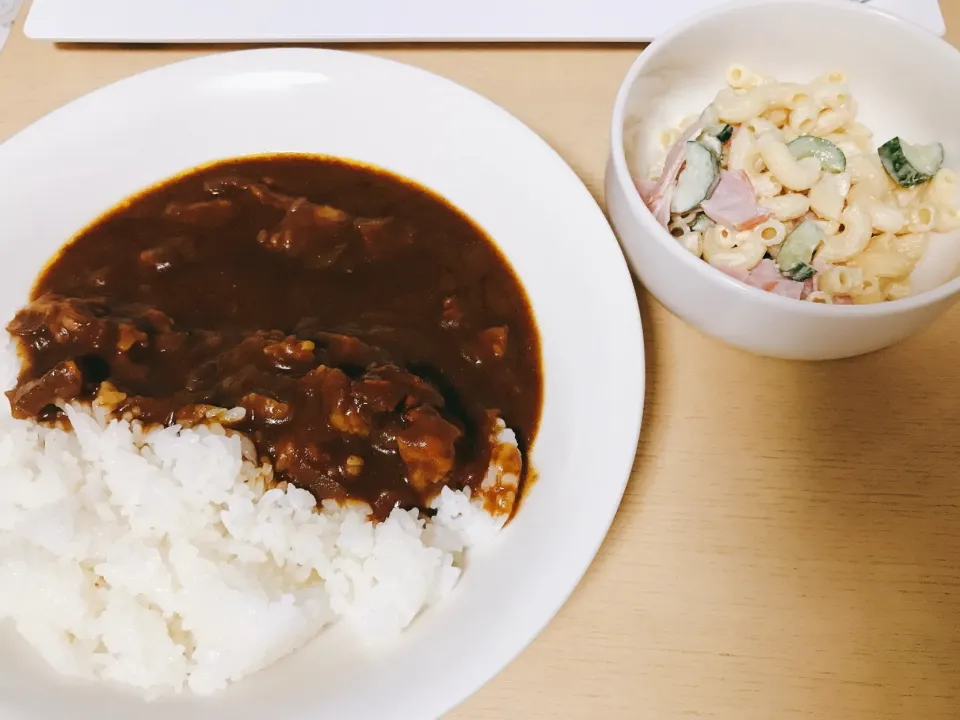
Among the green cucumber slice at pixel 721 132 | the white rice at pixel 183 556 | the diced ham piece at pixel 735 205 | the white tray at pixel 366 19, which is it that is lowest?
the white rice at pixel 183 556

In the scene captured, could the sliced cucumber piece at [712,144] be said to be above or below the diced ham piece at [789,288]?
above

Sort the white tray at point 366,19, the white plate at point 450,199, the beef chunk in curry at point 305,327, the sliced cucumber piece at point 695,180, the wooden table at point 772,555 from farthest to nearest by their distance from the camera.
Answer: the white tray at point 366,19, the sliced cucumber piece at point 695,180, the beef chunk in curry at point 305,327, the wooden table at point 772,555, the white plate at point 450,199

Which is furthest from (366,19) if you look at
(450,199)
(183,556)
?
(183,556)

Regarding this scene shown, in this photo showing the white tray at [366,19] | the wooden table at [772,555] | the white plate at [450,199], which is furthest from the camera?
the white tray at [366,19]

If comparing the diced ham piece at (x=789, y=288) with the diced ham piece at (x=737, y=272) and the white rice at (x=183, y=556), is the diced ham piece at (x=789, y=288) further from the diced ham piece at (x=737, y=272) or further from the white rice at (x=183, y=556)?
the white rice at (x=183, y=556)

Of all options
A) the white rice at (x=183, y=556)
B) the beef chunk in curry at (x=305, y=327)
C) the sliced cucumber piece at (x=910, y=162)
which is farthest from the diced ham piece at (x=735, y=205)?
the white rice at (x=183, y=556)

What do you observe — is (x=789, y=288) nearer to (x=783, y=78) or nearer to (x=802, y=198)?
(x=802, y=198)

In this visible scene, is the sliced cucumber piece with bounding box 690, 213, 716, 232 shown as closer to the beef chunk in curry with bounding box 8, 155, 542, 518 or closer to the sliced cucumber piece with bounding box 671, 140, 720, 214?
the sliced cucumber piece with bounding box 671, 140, 720, 214
